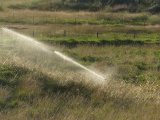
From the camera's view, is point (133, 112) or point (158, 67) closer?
point (133, 112)

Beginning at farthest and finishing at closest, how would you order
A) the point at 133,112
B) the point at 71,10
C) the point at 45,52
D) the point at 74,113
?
the point at 71,10 < the point at 45,52 < the point at 133,112 < the point at 74,113

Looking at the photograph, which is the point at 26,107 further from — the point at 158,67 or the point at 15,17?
the point at 15,17

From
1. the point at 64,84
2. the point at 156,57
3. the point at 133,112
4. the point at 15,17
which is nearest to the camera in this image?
the point at 133,112

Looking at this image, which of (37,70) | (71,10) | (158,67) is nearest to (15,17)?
(71,10)

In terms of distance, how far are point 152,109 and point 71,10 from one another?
41209 millimetres

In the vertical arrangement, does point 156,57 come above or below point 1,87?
below

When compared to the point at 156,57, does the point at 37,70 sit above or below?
above

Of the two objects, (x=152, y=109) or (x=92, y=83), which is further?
(x=92, y=83)

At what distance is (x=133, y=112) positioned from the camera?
6.28 m

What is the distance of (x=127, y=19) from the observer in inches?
1542

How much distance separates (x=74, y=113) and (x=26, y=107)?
3.70 ft

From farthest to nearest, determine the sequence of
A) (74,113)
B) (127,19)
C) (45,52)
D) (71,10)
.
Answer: (71,10) → (127,19) → (45,52) → (74,113)

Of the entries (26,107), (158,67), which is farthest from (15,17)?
(26,107)

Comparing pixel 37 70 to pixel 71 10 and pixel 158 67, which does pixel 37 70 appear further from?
pixel 71 10
